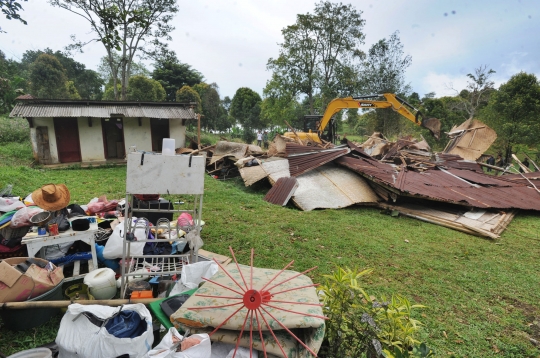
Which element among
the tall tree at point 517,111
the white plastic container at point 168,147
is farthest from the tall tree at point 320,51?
the white plastic container at point 168,147

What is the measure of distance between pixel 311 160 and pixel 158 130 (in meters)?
8.74

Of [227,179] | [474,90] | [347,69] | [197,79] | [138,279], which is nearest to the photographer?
[138,279]

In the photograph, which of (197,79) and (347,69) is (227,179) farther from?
(197,79)

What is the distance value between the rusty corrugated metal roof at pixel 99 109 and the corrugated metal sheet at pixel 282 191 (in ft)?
24.0

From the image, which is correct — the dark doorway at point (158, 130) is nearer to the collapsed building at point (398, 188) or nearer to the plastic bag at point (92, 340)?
the collapsed building at point (398, 188)

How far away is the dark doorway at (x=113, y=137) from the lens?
1271cm

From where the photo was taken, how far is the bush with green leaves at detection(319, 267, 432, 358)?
5.12 feet

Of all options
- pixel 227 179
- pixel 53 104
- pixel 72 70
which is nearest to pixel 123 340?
pixel 227 179

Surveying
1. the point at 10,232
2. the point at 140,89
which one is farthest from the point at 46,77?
the point at 10,232

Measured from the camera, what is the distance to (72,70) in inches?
1282

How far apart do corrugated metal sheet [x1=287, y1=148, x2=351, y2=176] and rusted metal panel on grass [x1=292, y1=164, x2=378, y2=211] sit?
0.21 m

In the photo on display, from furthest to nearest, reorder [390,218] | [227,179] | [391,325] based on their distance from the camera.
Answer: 1. [227,179]
2. [390,218]
3. [391,325]

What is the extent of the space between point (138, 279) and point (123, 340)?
56.3 inches

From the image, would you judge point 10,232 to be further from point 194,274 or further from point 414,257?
point 414,257
